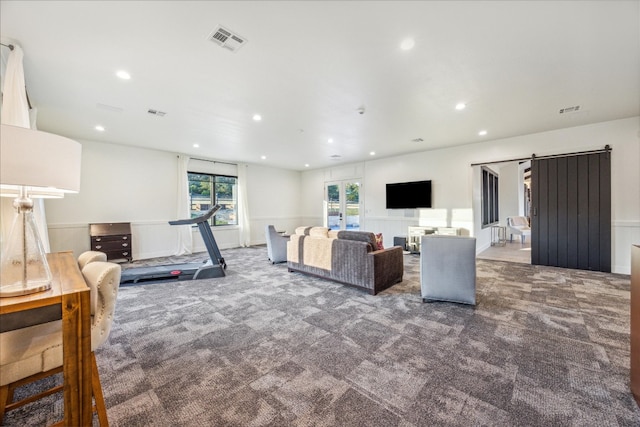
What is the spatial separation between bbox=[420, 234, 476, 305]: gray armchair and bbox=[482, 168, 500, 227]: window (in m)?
4.72

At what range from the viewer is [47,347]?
1.21 m

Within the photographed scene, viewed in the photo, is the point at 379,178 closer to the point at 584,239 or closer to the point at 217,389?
the point at 584,239

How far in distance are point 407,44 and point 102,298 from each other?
299 centimetres

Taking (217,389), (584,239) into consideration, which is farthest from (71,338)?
(584,239)

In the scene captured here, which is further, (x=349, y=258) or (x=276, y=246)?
(x=276, y=246)

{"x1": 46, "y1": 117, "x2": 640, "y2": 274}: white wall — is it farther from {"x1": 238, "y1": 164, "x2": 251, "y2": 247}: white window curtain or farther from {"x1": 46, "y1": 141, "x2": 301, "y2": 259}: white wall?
{"x1": 238, "y1": 164, "x2": 251, "y2": 247}: white window curtain

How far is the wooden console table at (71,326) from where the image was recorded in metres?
1.02

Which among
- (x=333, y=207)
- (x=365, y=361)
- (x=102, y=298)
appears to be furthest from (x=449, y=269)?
(x=333, y=207)

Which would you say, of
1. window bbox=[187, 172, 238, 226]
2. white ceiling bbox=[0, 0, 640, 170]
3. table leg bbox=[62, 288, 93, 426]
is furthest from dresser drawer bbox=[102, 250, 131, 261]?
table leg bbox=[62, 288, 93, 426]

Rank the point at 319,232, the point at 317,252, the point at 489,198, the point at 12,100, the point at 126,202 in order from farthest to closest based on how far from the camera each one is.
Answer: the point at 489,198 → the point at 126,202 → the point at 319,232 → the point at 317,252 → the point at 12,100

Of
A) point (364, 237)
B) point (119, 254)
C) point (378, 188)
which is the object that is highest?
point (378, 188)

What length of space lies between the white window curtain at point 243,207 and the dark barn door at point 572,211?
Answer: 7.27m

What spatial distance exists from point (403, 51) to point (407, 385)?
9.22ft

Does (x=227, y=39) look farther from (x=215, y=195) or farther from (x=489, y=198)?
(x=489, y=198)
